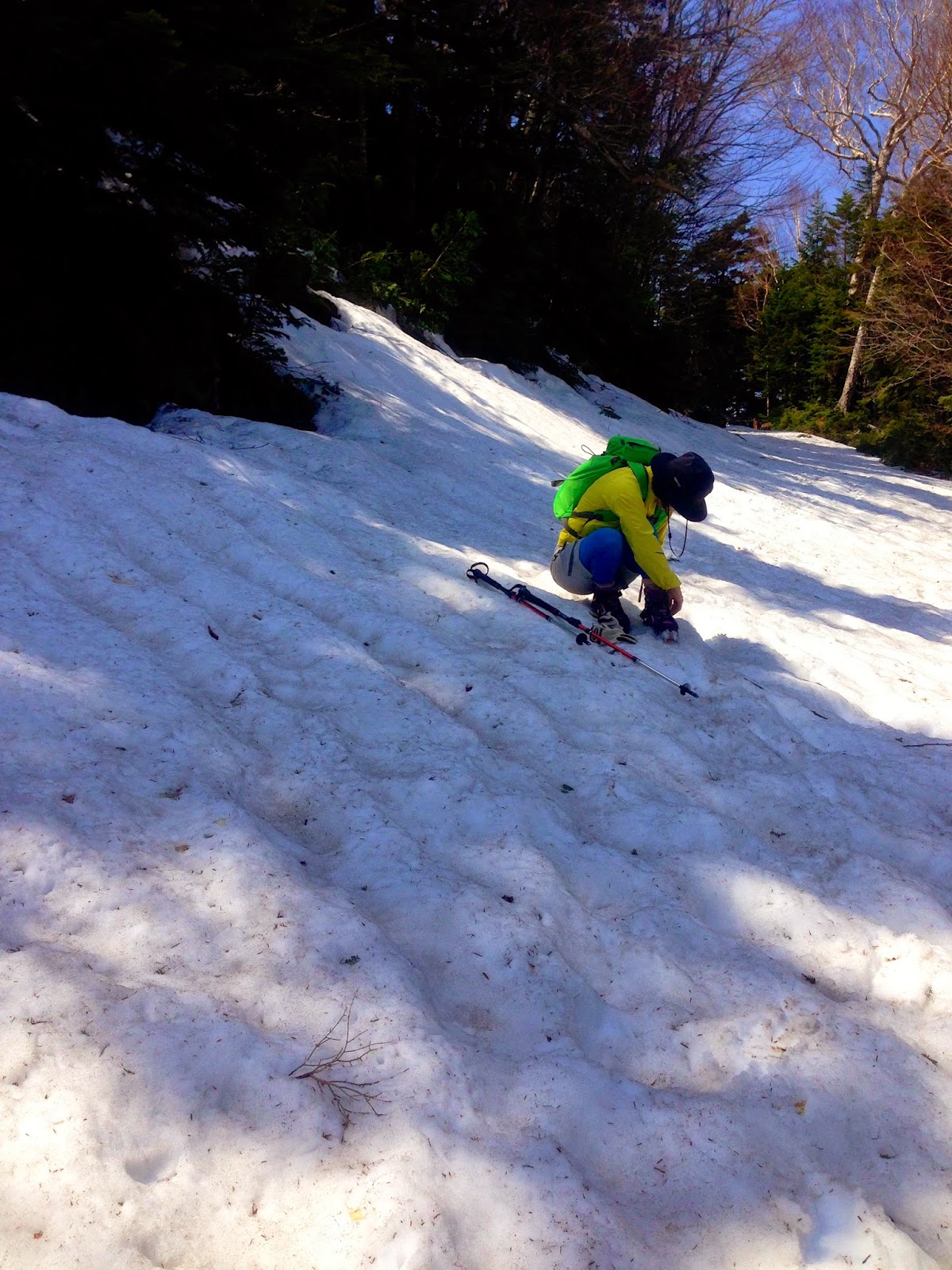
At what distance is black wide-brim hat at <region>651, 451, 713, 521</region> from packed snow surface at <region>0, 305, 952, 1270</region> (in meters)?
0.90

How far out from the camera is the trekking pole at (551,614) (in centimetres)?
459

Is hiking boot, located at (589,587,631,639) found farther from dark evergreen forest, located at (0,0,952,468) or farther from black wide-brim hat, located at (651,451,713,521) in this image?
dark evergreen forest, located at (0,0,952,468)

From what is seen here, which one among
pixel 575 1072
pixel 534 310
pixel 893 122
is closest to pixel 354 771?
pixel 575 1072

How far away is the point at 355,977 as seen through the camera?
2.14 m

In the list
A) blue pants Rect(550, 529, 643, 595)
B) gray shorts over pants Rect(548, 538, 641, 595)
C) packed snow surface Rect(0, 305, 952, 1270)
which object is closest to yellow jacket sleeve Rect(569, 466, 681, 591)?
blue pants Rect(550, 529, 643, 595)

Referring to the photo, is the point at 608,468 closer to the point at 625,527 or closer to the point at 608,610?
the point at 625,527

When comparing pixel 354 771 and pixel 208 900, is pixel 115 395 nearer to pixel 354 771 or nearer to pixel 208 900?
pixel 354 771

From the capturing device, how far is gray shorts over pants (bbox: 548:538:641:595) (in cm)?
523

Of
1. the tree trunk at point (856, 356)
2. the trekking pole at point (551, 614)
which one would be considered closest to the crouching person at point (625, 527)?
the trekking pole at point (551, 614)

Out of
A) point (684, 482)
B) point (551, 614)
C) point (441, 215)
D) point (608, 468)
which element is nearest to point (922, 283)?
point (441, 215)

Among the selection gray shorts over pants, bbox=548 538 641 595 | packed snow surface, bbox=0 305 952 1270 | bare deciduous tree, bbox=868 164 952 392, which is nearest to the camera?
packed snow surface, bbox=0 305 952 1270

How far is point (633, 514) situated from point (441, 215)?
12.2 metres

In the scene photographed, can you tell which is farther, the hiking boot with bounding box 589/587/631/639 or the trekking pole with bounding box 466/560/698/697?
the hiking boot with bounding box 589/587/631/639

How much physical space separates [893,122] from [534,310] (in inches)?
679
